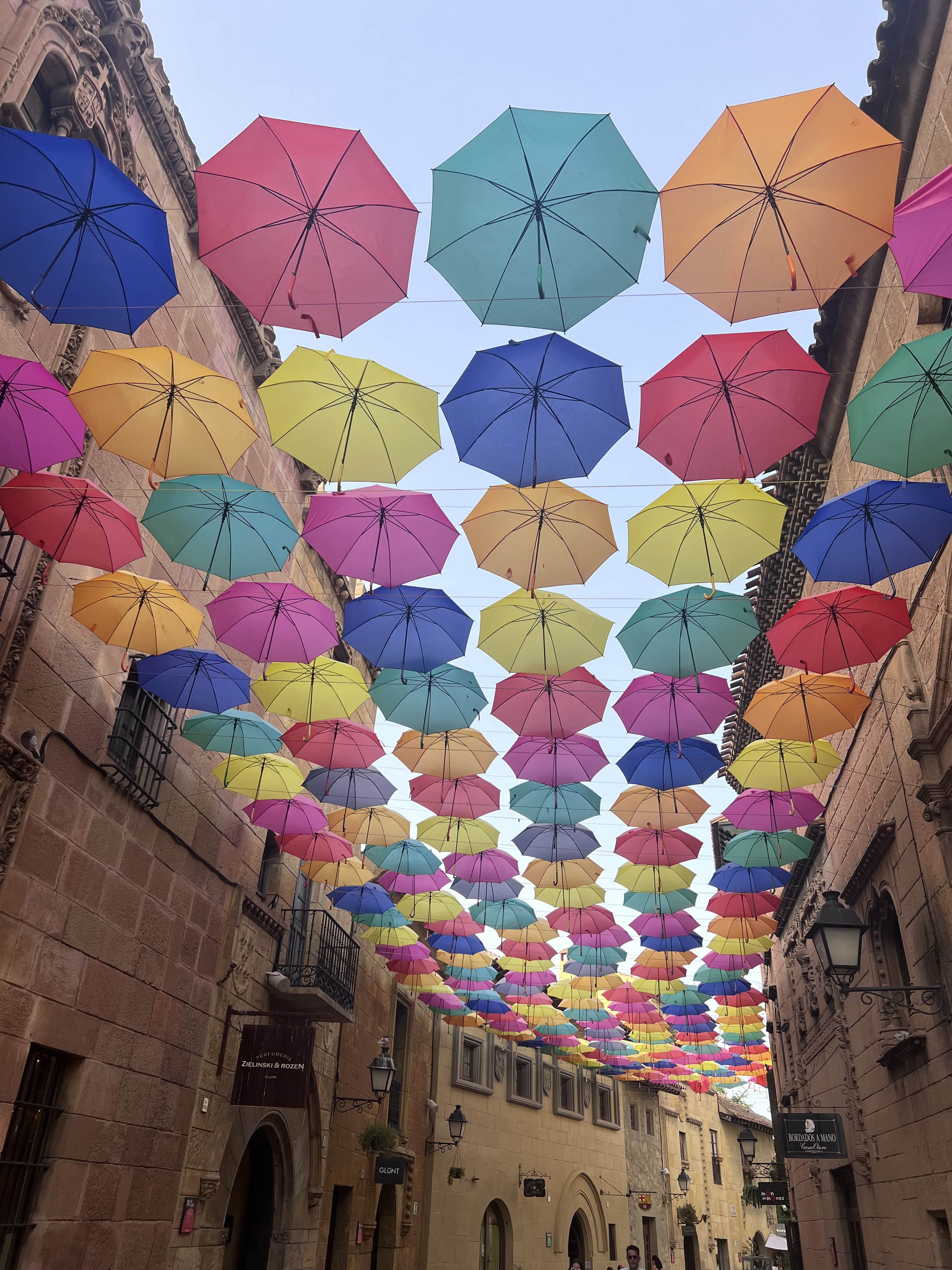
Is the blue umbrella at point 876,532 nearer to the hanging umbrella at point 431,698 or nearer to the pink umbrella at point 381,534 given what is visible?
the pink umbrella at point 381,534

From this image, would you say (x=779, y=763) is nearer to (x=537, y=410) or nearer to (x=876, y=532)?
(x=876, y=532)

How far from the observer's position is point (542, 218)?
5160mm

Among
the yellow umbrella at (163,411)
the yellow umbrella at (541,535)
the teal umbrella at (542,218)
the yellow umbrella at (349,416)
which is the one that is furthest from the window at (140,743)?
the teal umbrella at (542,218)

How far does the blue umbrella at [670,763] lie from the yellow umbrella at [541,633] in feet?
7.21

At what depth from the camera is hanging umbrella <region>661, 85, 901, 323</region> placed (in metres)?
4.85

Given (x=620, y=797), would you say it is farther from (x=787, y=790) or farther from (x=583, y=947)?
(x=583, y=947)

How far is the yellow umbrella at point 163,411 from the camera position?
6027mm

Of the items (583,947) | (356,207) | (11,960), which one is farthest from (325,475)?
(583,947)

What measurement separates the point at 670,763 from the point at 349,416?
585cm

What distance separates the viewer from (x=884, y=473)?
8250 millimetres

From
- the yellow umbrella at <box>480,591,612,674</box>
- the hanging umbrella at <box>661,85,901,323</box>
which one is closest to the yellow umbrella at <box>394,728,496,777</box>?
the yellow umbrella at <box>480,591,612,674</box>

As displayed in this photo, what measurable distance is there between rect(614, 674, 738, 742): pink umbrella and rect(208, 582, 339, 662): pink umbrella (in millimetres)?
3335

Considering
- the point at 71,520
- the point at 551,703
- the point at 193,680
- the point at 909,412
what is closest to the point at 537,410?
the point at 909,412

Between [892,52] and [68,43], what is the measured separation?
22.7ft
